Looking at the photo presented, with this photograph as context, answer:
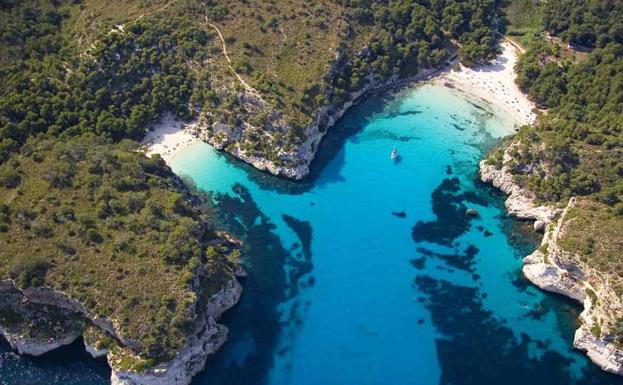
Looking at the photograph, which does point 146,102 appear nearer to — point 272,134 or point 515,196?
point 272,134

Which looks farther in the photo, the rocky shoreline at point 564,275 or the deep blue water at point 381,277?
the rocky shoreline at point 564,275

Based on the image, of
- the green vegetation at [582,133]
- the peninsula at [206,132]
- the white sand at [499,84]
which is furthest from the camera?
the white sand at [499,84]

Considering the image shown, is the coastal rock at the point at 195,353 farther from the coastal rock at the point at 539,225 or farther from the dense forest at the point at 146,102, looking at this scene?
the coastal rock at the point at 539,225

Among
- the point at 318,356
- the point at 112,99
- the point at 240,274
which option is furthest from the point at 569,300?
the point at 112,99

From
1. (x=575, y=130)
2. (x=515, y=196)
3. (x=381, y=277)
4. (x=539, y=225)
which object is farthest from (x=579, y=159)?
(x=381, y=277)

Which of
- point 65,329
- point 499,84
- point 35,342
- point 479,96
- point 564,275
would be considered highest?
point 499,84

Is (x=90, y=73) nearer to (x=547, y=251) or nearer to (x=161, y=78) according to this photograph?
(x=161, y=78)

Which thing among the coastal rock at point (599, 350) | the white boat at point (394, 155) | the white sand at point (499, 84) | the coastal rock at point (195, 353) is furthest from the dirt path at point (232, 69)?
the coastal rock at point (599, 350)
